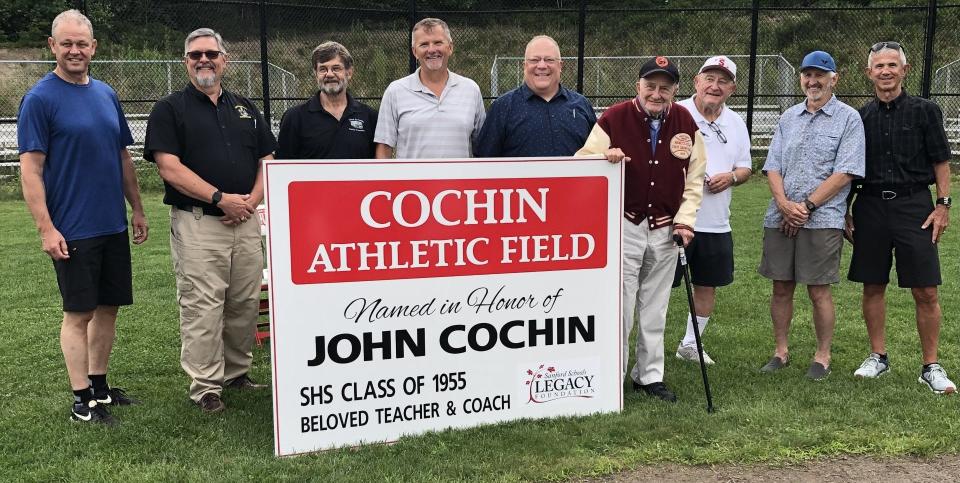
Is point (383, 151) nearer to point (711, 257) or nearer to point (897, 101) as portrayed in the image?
point (711, 257)

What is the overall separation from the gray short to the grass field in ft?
1.91

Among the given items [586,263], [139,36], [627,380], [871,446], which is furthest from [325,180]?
[139,36]

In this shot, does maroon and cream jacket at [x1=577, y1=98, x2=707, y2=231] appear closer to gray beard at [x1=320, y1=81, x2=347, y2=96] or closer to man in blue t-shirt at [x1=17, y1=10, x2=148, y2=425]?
gray beard at [x1=320, y1=81, x2=347, y2=96]

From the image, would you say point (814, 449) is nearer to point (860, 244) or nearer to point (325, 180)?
point (860, 244)

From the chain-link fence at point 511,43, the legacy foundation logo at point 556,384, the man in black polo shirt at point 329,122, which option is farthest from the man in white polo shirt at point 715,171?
the chain-link fence at point 511,43

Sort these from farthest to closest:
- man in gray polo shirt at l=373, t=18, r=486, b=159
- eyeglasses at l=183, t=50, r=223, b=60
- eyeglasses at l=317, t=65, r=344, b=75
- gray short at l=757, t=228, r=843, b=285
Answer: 1. gray short at l=757, t=228, r=843, b=285
2. eyeglasses at l=317, t=65, r=344, b=75
3. man in gray polo shirt at l=373, t=18, r=486, b=159
4. eyeglasses at l=183, t=50, r=223, b=60

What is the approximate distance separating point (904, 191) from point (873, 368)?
104cm

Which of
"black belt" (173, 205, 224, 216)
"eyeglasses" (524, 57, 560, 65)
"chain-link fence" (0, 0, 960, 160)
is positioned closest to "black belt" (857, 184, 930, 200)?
"eyeglasses" (524, 57, 560, 65)

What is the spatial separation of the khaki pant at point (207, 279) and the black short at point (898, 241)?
11.2 ft

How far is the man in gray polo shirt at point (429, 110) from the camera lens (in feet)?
14.3

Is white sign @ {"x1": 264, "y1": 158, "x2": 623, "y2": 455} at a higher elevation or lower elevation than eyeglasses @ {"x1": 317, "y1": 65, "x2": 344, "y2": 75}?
lower

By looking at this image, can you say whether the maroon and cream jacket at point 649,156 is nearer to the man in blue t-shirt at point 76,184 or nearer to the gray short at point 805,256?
the gray short at point 805,256

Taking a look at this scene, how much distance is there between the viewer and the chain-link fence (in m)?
13.7

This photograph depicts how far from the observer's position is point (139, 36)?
15.3m
